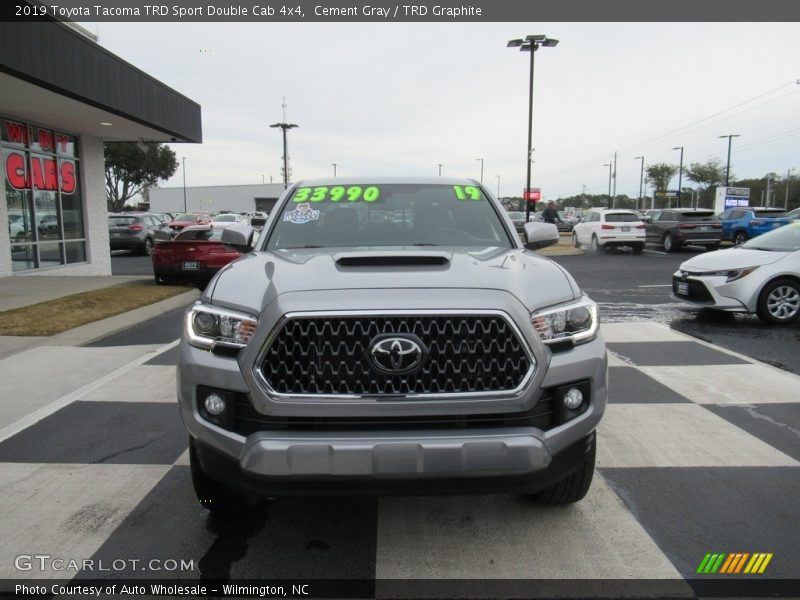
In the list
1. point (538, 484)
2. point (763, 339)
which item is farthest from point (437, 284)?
point (763, 339)

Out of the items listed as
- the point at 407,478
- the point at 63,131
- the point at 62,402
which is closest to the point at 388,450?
the point at 407,478

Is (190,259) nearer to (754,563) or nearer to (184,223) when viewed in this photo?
(754,563)

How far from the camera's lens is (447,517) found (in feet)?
10.4

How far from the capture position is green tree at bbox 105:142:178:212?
195 feet

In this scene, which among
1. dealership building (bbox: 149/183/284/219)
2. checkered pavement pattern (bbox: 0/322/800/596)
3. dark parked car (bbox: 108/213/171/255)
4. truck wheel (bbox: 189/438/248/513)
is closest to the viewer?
checkered pavement pattern (bbox: 0/322/800/596)

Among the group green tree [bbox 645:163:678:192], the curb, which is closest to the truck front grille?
the curb

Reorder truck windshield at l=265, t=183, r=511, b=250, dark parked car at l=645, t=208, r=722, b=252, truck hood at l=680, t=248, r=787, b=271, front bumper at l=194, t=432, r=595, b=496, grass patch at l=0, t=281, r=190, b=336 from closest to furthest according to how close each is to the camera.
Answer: front bumper at l=194, t=432, r=595, b=496
truck windshield at l=265, t=183, r=511, b=250
grass patch at l=0, t=281, r=190, b=336
truck hood at l=680, t=248, r=787, b=271
dark parked car at l=645, t=208, r=722, b=252

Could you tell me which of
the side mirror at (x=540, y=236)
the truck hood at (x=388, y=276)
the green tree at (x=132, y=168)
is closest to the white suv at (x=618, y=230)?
the side mirror at (x=540, y=236)

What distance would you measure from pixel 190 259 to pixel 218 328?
10.8 metres

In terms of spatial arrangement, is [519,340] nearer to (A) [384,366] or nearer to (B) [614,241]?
(A) [384,366]

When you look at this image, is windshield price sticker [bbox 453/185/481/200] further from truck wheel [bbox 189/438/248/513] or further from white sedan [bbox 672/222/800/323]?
white sedan [bbox 672/222/800/323]

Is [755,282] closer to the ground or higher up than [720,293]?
higher up

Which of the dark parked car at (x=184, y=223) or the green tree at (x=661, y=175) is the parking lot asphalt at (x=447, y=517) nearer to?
the dark parked car at (x=184, y=223)

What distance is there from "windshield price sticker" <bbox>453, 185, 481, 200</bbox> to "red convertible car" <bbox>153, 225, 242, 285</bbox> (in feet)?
29.7
